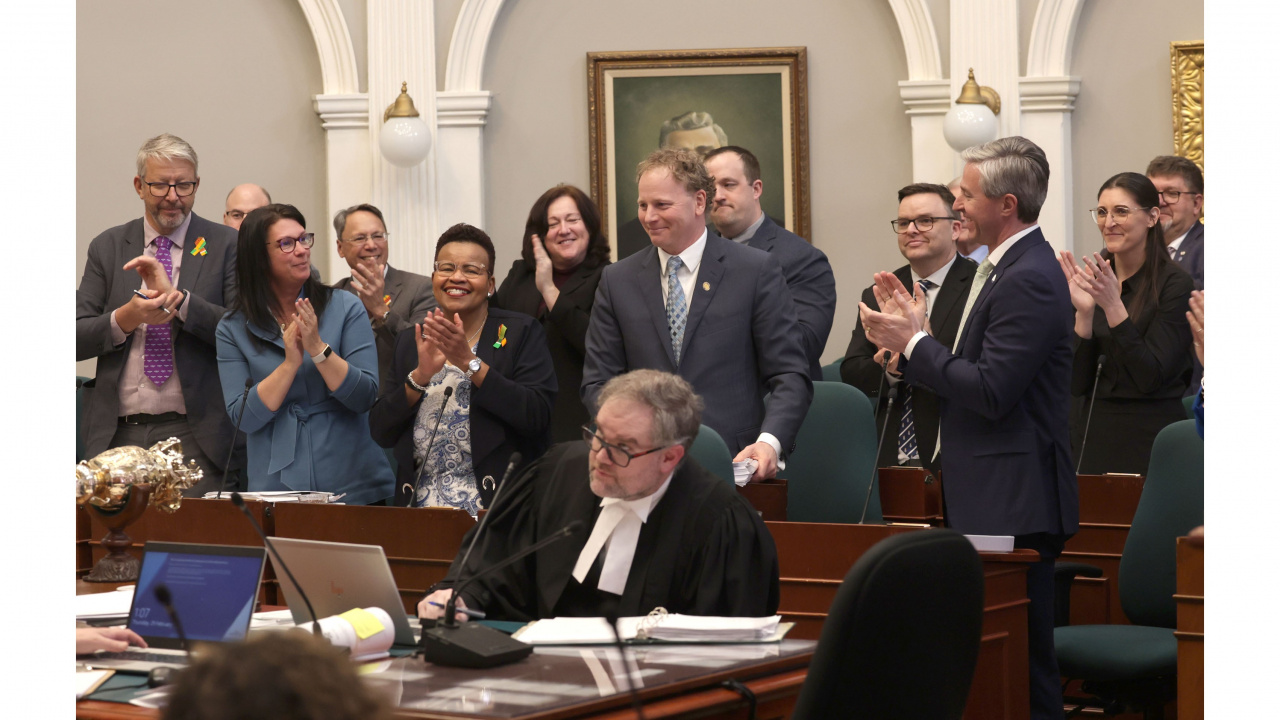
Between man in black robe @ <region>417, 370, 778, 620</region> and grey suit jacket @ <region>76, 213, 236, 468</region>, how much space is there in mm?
1863

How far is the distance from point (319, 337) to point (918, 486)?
1.83 meters

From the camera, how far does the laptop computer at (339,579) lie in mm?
2518

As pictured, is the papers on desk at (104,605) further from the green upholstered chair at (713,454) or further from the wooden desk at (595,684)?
the green upholstered chair at (713,454)

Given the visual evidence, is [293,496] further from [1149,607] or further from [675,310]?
[1149,607]

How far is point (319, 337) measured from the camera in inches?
165

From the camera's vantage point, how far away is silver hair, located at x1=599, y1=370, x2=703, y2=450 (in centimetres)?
288

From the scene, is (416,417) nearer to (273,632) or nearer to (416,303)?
(416,303)

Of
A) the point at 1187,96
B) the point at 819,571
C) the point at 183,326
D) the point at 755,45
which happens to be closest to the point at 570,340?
the point at 183,326

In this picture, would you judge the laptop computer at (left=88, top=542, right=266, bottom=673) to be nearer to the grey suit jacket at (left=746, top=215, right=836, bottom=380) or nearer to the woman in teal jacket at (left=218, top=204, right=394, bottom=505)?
the woman in teal jacket at (left=218, top=204, right=394, bottom=505)

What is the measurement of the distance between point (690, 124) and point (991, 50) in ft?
5.42

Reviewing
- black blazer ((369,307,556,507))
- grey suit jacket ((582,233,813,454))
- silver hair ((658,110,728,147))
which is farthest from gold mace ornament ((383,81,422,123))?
grey suit jacket ((582,233,813,454))

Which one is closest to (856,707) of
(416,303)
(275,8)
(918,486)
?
(918,486)

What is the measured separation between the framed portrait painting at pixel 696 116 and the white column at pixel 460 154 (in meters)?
0.64

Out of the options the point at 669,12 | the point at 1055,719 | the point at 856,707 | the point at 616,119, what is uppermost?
the point at 669,12
